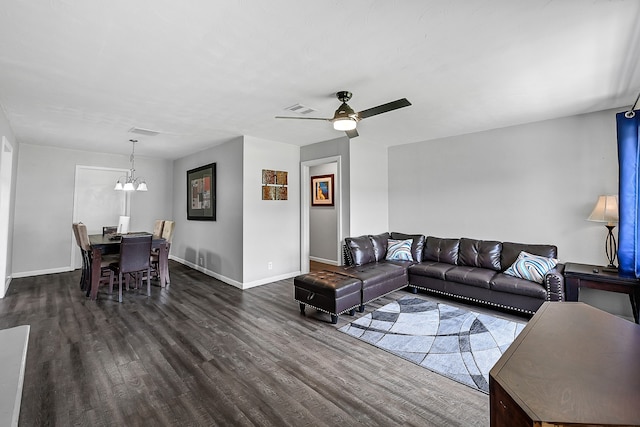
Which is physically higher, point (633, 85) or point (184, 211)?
point (633, 85)

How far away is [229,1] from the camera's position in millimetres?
1713

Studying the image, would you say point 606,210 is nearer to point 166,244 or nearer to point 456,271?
point 456,271

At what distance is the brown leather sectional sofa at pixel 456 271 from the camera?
11.4 ft

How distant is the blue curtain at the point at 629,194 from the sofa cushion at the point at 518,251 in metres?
0.65

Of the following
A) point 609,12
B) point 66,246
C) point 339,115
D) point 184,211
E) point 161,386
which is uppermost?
point 609,12

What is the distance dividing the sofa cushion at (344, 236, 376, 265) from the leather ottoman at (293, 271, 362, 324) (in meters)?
0.83

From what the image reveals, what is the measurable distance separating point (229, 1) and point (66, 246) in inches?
260

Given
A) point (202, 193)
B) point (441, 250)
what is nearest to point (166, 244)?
point (202, 193)

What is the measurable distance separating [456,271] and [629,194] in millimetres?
2015

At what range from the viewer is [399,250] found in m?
4.89

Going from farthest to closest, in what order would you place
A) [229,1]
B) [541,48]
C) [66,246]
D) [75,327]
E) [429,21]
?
1. [66,246]
2. [75,327]
3. [541,48]
4. [429,21]
5. [229,1]

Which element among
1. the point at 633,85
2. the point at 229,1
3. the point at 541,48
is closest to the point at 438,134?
the point at 633,85

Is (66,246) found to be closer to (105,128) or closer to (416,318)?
(105,128)

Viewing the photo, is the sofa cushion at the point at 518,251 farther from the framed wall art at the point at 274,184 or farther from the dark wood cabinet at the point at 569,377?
the framed wall art at the point at 274,184
